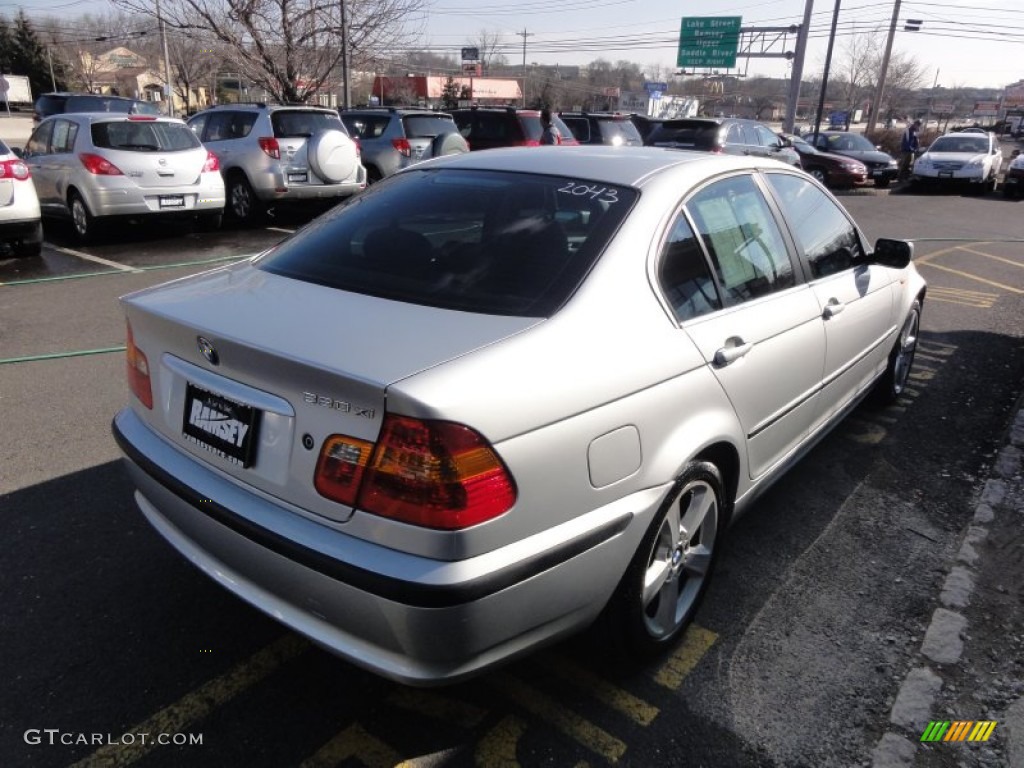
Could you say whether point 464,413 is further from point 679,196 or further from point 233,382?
point 679,196

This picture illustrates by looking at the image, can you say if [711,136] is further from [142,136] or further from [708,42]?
[708,42]

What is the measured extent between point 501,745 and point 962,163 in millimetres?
23485

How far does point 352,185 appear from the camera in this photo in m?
12.1

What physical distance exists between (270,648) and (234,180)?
10.8 m

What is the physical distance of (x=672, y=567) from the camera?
259 cm

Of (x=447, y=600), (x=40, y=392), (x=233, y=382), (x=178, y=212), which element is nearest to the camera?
(x=447, y=600)

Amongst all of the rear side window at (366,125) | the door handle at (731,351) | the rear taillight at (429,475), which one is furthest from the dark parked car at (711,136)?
the rear taillight at (429,475)

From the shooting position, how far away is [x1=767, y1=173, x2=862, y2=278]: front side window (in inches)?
137

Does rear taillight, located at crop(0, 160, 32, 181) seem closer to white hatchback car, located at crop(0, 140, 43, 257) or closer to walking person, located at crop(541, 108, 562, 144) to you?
white hatchback car, located at crop(0, 140, 43, 257)

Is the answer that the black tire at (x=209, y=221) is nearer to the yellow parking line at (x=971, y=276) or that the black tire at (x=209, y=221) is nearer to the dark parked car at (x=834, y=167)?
the yellow parking line at (x=971, y=276)

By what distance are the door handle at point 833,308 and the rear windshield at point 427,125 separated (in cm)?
1136

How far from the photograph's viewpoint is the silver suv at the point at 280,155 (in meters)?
11.4

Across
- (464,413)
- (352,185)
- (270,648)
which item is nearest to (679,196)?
(464,413)

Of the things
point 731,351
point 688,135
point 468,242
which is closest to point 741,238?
point 731,351
